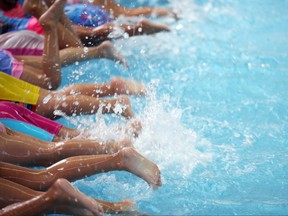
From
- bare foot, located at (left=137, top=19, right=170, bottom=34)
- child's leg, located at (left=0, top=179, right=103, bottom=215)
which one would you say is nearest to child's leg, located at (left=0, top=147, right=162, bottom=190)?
child's leg, located at (left=0, top=179, right=103, bottom=215)

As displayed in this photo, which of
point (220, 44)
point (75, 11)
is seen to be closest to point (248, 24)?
point (220, 44)

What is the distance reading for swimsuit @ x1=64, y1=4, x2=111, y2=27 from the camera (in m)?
4.92

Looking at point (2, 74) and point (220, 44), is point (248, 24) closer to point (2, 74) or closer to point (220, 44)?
point (220, 44)

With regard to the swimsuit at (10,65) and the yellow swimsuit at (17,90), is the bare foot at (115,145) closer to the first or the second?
the yellow swimsuit at (17,90)

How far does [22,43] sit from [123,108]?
3.71 feet

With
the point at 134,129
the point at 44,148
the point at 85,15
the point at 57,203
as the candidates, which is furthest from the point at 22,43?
the point at 57,203

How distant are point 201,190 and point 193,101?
3.79ft

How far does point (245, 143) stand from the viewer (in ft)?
11.6

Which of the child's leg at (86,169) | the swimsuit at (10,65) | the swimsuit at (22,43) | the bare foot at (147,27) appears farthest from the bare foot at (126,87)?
the child's leg at (86,169)

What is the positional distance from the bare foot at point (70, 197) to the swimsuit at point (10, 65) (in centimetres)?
154

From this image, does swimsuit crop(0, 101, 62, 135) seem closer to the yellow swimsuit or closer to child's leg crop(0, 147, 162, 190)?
the yellow swimsuit

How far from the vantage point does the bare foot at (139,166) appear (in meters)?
2.80

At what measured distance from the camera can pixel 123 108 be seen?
3613 millimetres

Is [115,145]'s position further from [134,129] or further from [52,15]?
[52,15]
